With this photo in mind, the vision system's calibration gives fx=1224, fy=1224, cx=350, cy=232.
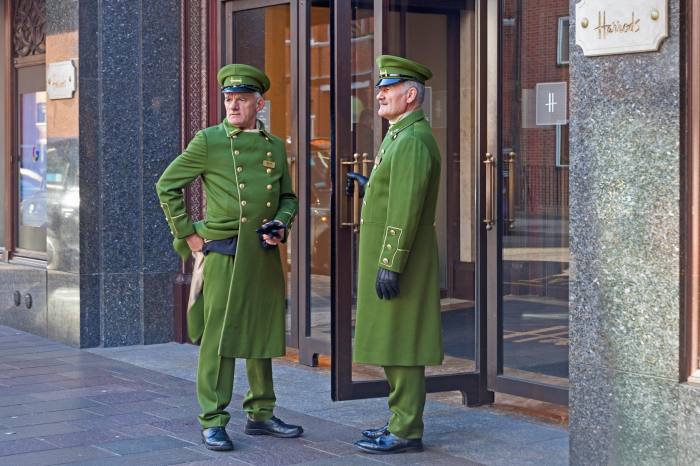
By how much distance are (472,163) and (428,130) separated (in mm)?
1431

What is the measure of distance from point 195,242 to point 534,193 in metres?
2.02

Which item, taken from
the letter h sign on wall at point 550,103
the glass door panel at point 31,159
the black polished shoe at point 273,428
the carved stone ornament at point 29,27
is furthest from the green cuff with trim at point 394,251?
the carved stone ornament at point 29,27

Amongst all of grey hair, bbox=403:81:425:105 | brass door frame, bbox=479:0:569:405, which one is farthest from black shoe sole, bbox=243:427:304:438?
grey hair, bbox=403:81:425:105

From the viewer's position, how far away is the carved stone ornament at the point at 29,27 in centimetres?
1116

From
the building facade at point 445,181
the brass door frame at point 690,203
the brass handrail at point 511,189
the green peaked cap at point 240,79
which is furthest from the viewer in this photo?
the brass handrail at point 511,189

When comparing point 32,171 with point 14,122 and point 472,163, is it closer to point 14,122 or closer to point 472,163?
point 14,122

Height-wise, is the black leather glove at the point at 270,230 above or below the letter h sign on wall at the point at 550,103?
below

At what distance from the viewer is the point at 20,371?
28.5 feet

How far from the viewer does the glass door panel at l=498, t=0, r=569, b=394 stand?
691cm

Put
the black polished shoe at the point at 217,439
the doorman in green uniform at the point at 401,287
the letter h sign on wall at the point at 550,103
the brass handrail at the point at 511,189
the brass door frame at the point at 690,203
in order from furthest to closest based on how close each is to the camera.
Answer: the brass handrail at the point at 511,189 → the letter h sign on wall at the point at 550,103 → the black polished shoe at the point at 217,439 → the doorman in green uniform at the point at 401,287 → the brass door frame at the point at 690,203

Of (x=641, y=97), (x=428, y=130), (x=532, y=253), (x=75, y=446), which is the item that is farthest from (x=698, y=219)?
(x=75, y=446)

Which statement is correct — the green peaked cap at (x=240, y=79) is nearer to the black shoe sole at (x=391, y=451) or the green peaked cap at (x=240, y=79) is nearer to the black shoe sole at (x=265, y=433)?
the black shoe sole at (x=265, y=433)

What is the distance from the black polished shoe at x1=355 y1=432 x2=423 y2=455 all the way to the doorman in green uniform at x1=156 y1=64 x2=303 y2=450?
2.26ft

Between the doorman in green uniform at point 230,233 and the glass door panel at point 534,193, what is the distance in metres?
1.52
